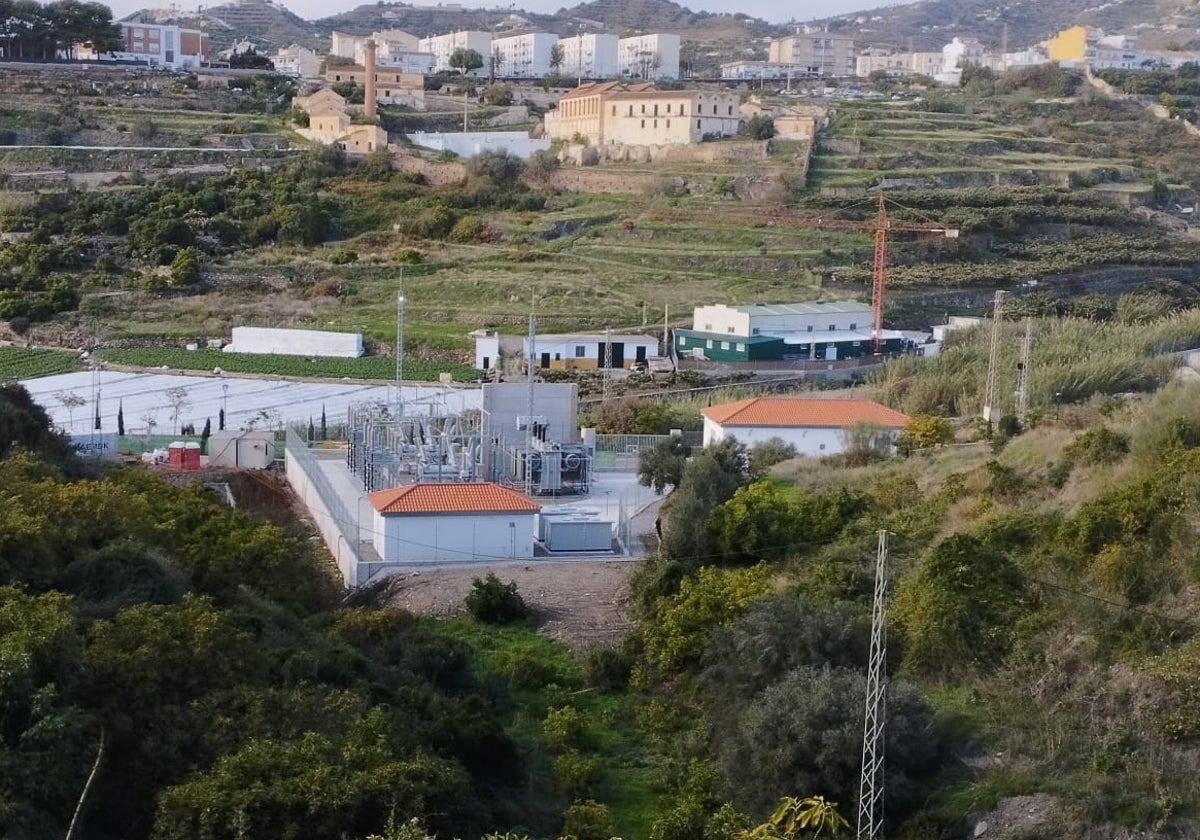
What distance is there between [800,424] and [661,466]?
8.63 feet

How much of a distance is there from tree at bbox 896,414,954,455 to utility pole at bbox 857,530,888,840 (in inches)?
393

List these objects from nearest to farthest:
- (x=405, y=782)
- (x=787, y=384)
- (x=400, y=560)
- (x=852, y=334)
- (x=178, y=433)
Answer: (x=405, y=782), (x=400, y=560), (x=178, y=433), (x=787, y=384), (x=852, y=334)

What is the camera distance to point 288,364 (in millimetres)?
30297

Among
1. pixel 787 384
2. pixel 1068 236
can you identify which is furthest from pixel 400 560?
pixel 1068 236

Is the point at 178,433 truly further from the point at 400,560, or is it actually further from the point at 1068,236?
the point at 1068,236

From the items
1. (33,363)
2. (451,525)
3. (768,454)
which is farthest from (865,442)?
(33,363)

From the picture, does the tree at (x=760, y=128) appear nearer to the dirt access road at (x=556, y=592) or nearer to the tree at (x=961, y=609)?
the dirt access road at (x=556, y=592)

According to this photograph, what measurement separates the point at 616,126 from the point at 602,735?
40298 millimetres

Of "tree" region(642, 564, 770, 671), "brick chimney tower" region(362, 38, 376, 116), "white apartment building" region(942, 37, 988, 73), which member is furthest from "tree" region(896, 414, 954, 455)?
"white apartment building" region(942, 37, 988, 73)

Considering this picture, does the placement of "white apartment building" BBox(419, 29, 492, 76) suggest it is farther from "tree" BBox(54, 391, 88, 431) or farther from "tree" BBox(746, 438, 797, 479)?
"tree" BBox(746, 438, 797, 479)

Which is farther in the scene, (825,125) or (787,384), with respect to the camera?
(825,125)

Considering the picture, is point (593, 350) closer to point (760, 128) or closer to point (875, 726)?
point (760, 128)

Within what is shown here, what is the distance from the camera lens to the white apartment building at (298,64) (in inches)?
2679

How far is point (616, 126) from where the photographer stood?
165 ft
